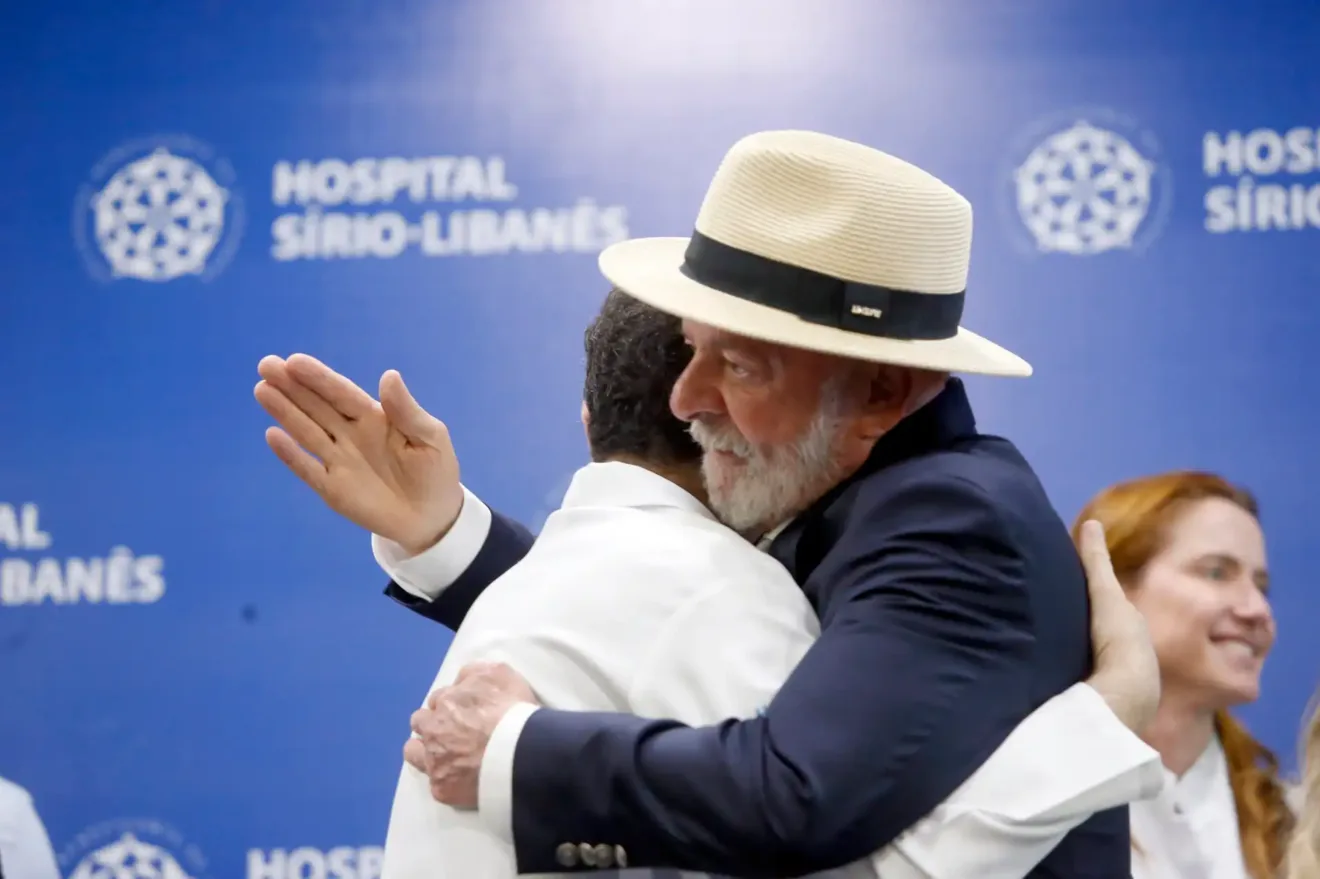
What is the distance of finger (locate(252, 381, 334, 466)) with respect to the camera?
1761 millimetres

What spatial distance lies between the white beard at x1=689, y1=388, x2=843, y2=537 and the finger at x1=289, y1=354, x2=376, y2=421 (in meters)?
0.45

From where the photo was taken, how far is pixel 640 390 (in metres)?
1.70

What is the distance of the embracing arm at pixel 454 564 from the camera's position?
6.37 ft

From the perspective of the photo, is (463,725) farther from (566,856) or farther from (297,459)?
(297,459)

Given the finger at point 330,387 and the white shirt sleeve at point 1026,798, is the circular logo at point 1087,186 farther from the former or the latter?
the white shirt sleeve at point 1026,798

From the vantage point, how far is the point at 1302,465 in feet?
9.59

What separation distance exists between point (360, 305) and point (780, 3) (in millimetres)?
1041

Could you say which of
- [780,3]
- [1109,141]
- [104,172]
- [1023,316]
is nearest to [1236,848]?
[1023,316]

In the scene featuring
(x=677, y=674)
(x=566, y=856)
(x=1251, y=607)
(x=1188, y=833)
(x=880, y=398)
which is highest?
(x=880, y=398)

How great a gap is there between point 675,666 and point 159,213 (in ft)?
7.64

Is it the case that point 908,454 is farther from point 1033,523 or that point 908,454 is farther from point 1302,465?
point 1302,465

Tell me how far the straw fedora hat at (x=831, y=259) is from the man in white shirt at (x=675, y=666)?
0.70 feet

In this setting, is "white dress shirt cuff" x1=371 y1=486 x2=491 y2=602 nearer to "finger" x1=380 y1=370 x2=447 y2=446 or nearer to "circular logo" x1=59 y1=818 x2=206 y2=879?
"finger" x1=380 y1=370 x2=447 y2=446

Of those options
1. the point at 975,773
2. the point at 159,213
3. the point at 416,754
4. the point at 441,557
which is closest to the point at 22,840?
the point at 159,213
